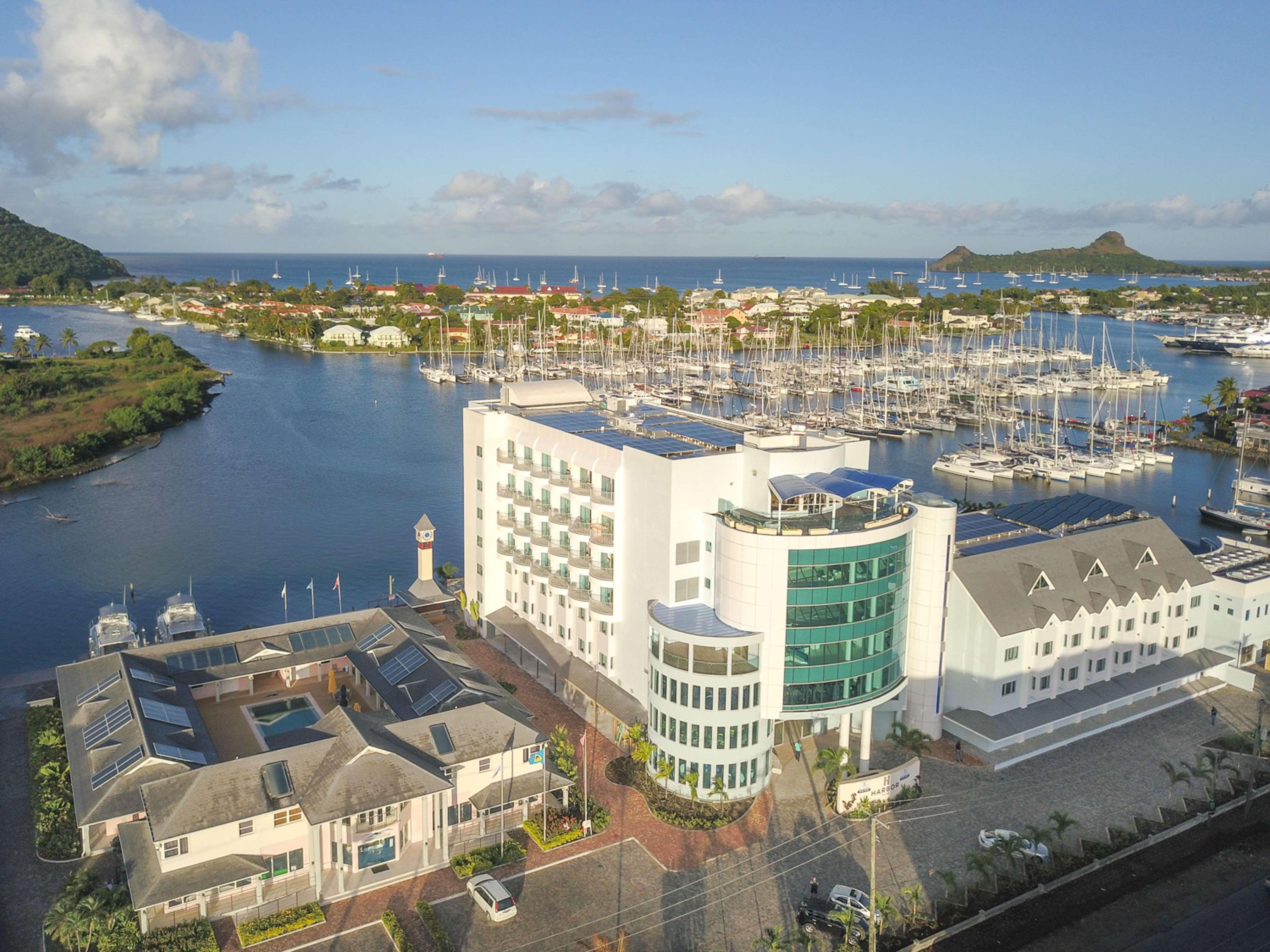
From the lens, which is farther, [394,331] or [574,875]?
[394,331]

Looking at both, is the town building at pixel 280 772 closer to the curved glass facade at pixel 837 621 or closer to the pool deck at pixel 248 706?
the pool deck at pixel 248 706

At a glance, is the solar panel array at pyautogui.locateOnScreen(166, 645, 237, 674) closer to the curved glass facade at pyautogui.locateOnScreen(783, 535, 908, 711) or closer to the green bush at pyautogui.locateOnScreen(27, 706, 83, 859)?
the green bush at pyautogui.locateOnScreen(27, 706, 83, 859)

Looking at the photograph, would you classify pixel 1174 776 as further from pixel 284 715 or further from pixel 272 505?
pixel 272 505

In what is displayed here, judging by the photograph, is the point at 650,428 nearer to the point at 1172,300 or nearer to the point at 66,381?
the point at 66,381

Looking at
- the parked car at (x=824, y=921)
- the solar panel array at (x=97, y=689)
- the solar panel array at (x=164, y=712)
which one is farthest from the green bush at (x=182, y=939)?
the parked car at (x=824, y=921)

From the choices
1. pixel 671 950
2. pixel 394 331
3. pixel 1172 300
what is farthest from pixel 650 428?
pixel 1172 300

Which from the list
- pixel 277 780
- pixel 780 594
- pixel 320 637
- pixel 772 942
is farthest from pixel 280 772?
pixel 780 594

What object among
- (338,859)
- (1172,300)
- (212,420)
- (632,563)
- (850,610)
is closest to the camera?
(338,859)
